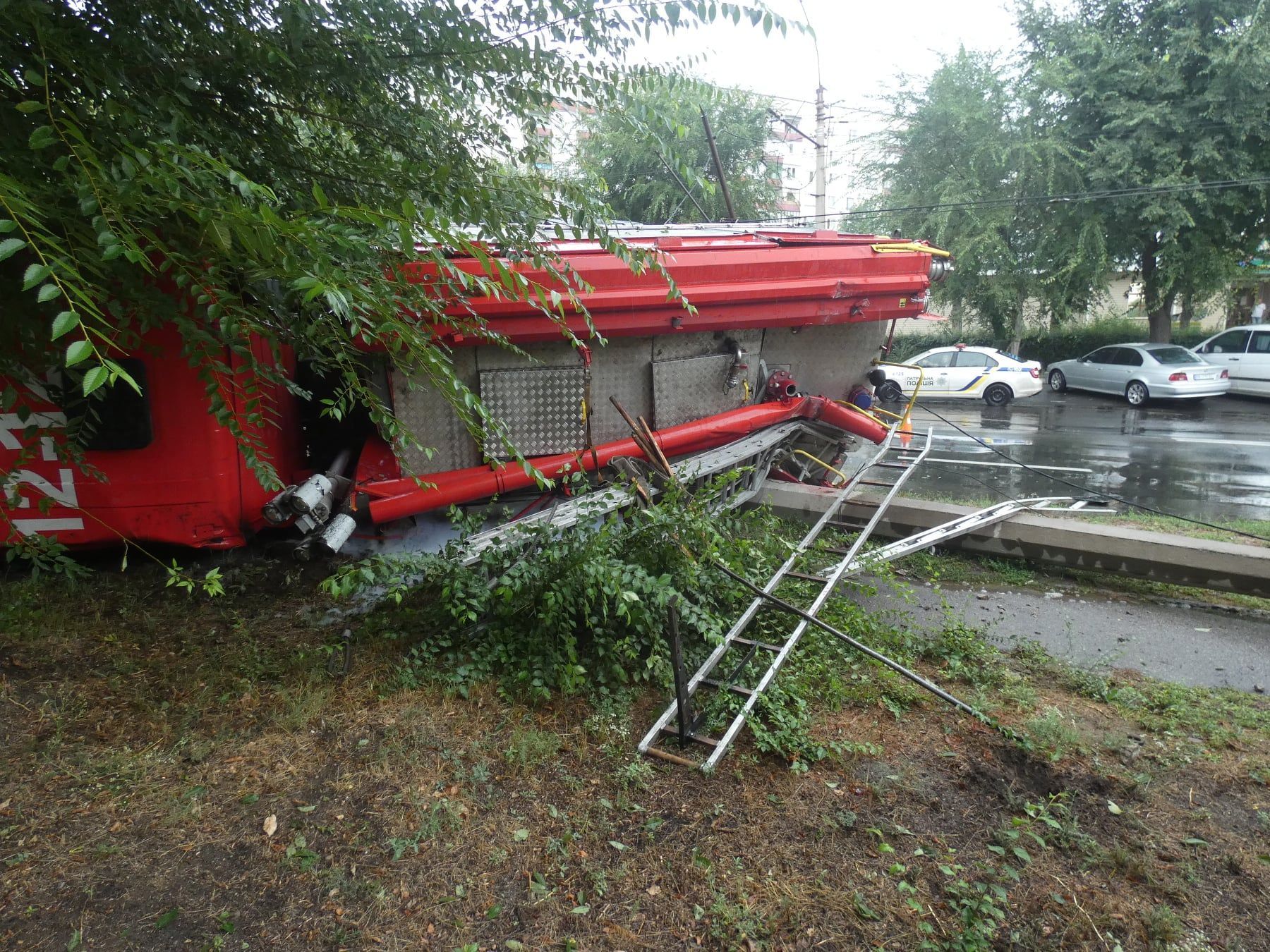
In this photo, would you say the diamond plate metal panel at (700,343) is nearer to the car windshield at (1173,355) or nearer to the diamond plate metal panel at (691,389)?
the diamond plate metal panel at (691,389)

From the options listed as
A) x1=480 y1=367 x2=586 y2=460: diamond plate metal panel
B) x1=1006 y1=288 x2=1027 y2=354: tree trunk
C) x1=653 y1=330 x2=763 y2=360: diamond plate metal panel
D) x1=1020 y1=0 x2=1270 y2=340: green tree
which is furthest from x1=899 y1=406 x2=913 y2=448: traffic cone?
x1=1006 y1=288 x2=1027 y2=354: tree trunk

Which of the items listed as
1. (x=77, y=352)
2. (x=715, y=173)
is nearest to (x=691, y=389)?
(x=77, y=352)

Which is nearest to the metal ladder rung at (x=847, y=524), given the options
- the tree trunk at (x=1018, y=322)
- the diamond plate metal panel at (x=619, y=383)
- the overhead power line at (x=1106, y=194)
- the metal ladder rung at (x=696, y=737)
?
the diamond plate metal panel at (x=619, y=383)

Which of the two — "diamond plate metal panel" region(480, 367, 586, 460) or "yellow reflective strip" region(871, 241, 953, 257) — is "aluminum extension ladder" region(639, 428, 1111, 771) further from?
"diamond plate metal panel" region(480, 367, 586, 460)

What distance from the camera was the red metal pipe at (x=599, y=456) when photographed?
4707mm

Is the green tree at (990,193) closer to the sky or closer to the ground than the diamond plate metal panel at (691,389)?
closer to the sky

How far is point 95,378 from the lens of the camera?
1731 mm

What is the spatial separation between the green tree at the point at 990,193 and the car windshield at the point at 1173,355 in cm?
208

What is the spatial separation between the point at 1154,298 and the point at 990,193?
14.1ft

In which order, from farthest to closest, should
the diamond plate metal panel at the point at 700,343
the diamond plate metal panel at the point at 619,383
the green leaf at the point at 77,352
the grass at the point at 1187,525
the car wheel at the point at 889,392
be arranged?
the car wheel at the point at 889,392 → the grass at the point at 1187,525 → the diamond plate metal panel at the point at 700,343 → the diamond plate metal panel at the point at 619,383 → the green leaf at the point at 77,352

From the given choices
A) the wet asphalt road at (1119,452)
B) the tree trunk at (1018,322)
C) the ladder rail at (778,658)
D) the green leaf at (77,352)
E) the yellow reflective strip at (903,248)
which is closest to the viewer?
the green leaf at (77,352)

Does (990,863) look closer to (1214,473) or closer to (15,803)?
(15,803)

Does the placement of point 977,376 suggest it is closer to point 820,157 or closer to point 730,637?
point 820,157

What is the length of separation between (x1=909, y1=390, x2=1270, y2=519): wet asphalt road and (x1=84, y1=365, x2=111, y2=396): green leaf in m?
8.00
